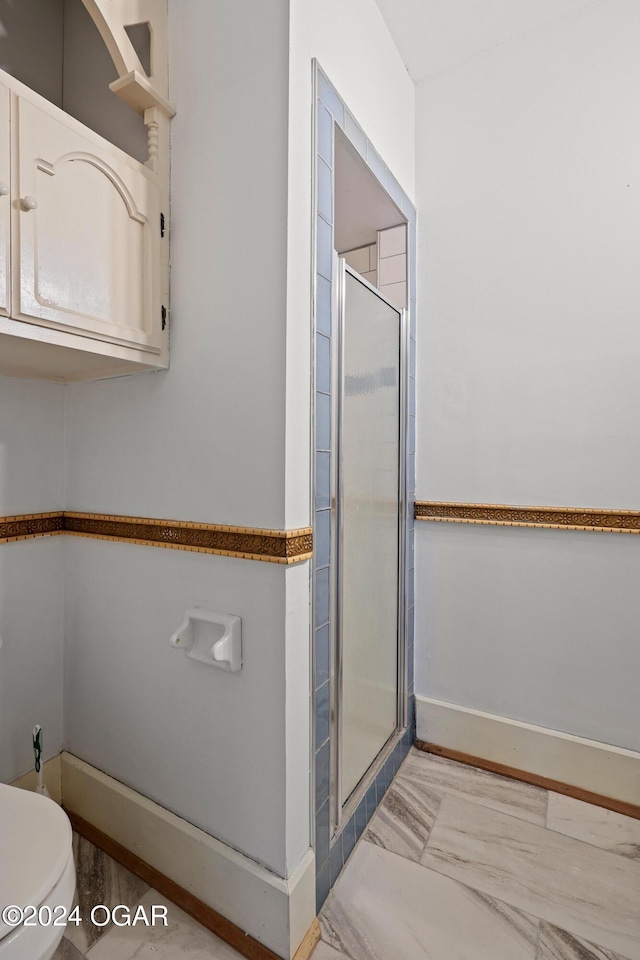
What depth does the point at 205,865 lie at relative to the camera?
1184mm

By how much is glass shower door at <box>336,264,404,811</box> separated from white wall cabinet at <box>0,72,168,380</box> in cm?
50

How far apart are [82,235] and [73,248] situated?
40 mm

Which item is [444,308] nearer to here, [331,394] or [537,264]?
[537,264]

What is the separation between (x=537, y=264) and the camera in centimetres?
167

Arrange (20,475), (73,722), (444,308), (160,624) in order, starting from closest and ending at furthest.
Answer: (160,624) → (20,475) → (73,722) → (444,308)

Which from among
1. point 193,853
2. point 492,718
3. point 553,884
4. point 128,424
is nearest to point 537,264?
point 128,424

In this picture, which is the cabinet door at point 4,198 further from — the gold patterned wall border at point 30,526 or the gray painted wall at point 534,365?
the gray painted wall at point 534,365

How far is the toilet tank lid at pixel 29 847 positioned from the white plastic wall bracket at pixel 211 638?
384mm

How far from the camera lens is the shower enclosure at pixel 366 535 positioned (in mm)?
1306

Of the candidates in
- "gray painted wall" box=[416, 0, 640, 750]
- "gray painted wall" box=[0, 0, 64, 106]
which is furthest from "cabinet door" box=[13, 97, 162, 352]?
"gray painted wall" box=[416, 0, 640, 750]

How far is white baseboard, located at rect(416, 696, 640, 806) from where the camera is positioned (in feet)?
5.14

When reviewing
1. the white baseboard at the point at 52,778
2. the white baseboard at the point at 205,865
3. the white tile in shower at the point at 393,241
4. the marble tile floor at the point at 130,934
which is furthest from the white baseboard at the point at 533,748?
the white tile in shower at the point at 393,241

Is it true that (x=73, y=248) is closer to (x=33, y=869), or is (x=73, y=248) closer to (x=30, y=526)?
(x=30, y=526)

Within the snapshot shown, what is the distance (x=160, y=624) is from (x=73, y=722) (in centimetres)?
54
